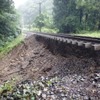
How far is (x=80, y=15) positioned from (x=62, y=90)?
29.6m

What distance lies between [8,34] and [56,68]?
15918mm

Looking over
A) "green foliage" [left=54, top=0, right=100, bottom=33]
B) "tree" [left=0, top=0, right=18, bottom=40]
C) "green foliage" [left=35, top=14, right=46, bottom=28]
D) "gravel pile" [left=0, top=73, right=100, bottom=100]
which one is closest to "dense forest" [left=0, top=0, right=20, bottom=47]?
"tree" [left=0, top=0, right=18, bottom=40]

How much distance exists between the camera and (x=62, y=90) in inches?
249

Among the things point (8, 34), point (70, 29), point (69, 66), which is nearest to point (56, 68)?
point (69, 66)

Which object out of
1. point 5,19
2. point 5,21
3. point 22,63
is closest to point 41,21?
point 5,21

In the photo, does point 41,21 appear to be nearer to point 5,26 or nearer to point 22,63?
point 5,26

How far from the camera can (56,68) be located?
932cm

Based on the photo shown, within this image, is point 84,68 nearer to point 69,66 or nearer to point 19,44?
point 69,66

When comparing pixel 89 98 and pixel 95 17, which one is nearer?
pixel 89 98

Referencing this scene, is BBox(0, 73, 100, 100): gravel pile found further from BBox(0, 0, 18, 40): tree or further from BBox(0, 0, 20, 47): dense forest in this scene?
BBox(0, 0, 18, 40): tree

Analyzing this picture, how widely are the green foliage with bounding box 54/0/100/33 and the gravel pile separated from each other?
2564 cm

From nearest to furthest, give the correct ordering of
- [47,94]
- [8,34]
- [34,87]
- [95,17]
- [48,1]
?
[47,94] < [34,87] < [8,34] < [95,17] < [48,1]

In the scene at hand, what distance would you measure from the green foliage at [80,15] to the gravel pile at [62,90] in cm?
2564

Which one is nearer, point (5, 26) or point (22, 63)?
point (22, 63)
